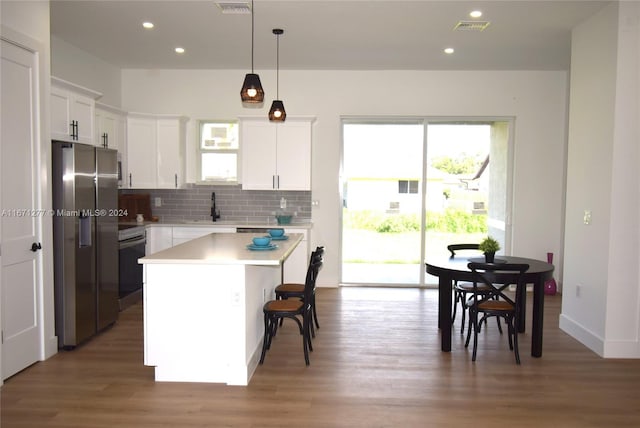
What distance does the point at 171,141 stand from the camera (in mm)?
6930

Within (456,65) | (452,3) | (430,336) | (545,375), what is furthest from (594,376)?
(456,65)

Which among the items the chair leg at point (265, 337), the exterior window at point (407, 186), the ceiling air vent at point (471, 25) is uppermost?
the ceiling air vent at point (471, 25)

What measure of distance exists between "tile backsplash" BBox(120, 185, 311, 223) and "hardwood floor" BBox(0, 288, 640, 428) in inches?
104

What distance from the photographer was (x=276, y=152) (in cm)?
699

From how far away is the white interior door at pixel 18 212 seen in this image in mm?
3725

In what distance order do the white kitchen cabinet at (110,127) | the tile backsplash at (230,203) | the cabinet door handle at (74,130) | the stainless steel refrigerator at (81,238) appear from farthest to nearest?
the tile backsplash at (230,203) → the white kitchen cabinet at (110,127) → the cabinet door handle at (74,130) → the stainless steel refrigerator at (81,238)

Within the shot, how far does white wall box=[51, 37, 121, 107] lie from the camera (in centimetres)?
573

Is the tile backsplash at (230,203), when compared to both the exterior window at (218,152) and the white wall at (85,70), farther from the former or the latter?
the white wall at (85,70)

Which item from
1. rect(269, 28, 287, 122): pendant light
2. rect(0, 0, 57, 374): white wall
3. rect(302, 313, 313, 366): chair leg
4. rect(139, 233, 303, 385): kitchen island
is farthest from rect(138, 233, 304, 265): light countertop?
rect(269, 28, 287, 122): pendant light

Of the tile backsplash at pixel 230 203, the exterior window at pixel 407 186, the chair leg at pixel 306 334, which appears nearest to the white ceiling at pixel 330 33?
the exterior window at pixel 407 186

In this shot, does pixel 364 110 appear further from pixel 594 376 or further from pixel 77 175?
pixel 594 376

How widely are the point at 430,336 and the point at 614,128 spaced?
2.49 meters

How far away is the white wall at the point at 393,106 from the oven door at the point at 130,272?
1.63 metres

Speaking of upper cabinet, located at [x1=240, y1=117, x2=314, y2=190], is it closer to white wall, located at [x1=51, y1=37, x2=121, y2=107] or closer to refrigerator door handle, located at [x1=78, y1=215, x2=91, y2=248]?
white wall, located at [x1=51, y1=37, x2=121, y2=107]
